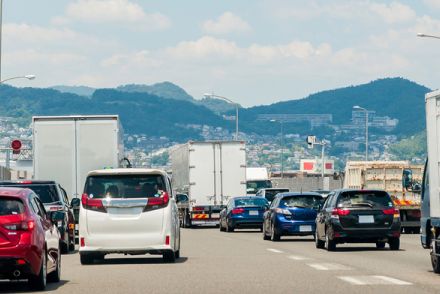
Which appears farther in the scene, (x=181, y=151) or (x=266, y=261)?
(x=181, y=151)

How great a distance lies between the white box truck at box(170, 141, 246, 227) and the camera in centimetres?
5603

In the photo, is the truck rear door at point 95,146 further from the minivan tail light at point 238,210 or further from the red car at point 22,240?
the red car at point 22,240

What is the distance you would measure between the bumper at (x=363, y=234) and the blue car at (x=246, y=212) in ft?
58.3

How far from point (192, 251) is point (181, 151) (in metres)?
29.9

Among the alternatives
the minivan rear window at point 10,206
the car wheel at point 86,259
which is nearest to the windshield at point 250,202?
the car wheel at point 86,259

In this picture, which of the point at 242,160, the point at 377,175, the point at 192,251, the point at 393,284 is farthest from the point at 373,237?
the point at 242,160

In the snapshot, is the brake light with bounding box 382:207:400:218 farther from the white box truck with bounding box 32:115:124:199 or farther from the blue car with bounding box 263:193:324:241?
the white box truck with bounding box 32:115:124:199

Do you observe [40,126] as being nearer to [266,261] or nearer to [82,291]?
[266,261]

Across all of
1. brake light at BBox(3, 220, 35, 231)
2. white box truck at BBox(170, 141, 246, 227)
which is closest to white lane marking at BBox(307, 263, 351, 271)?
brake light at BBox(3, 220, 35, 231)

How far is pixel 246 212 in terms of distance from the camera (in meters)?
49.0

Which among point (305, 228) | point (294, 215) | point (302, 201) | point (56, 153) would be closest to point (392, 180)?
point (302, 201)

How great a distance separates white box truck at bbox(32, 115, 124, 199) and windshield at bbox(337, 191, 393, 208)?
8.88 meters

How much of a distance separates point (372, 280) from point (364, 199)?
1233 centimetres

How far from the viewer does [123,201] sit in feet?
80.0
